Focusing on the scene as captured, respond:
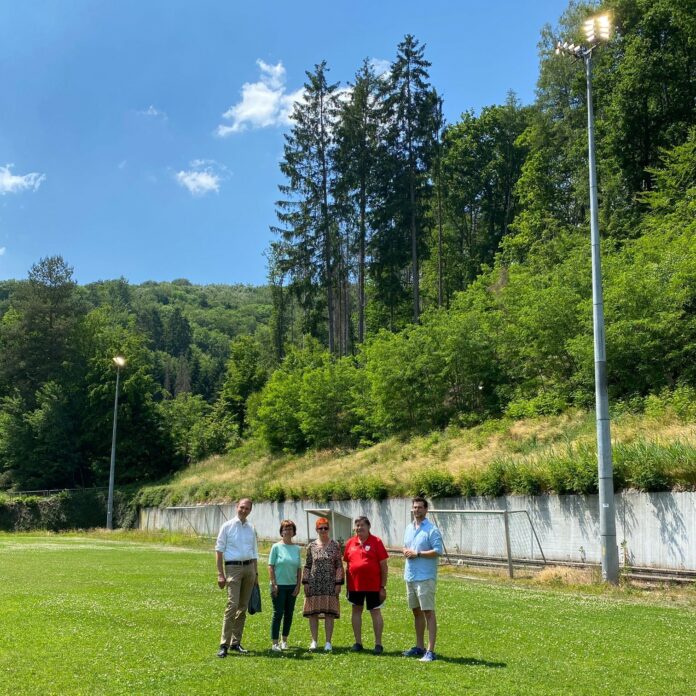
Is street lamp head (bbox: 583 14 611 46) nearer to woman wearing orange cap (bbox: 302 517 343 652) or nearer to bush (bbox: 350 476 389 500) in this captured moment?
woman wearing orange cap (bbox: 302 517 343 652)

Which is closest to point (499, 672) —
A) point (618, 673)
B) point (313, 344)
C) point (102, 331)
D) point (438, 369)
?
point (618, 673)

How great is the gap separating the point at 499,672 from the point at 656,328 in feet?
70.0

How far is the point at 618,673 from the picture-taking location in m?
7.79

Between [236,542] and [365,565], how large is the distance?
1.63 m

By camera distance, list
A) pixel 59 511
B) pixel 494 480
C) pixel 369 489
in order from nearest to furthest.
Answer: pixel 494 480, pixel 369 489, pixel 59 511

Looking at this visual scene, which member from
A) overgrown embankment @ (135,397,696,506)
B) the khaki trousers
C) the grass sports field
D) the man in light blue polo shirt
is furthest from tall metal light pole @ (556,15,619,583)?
the khaki trousers

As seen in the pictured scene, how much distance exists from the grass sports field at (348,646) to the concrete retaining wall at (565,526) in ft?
8.10

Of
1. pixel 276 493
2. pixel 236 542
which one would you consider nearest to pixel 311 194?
pixel 276 493

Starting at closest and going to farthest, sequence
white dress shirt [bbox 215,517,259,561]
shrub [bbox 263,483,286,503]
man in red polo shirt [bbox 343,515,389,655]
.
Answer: man in red polo shirt [bbox 343,515,389,655] < white dress shirt [bbox 215,517,259,561] < shrub [bbox 263,483,286,503]

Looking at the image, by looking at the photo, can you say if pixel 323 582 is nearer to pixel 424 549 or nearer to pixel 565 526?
pixel 424 549

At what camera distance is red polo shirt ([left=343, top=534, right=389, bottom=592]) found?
8.52 meters

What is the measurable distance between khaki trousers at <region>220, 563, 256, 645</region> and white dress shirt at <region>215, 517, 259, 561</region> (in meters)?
0.13

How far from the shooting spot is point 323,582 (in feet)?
28.9

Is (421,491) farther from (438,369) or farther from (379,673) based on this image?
(379,673)
